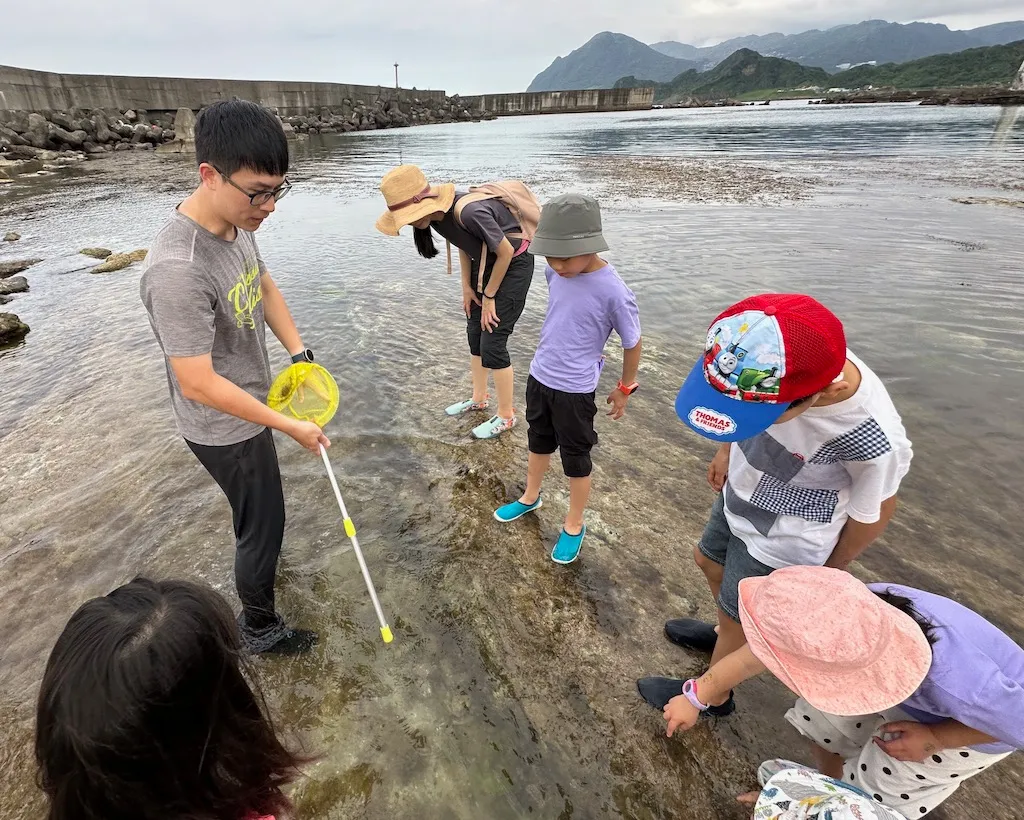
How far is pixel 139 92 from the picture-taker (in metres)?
38.1

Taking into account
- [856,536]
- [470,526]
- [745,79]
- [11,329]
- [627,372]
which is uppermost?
[745,79]

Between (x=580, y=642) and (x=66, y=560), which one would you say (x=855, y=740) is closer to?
(x=580, y=642)

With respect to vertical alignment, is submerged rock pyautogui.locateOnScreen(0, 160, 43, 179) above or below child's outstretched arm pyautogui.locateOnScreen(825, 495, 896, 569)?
above

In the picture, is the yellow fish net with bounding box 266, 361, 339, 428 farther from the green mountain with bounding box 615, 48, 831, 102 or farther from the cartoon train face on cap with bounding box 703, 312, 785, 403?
the green mountain with bounding box 615, 48, 831, 102

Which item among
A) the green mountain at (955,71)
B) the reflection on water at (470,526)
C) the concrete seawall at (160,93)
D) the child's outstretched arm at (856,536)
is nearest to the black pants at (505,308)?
the reflection on water at (470,526)

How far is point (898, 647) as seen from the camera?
147 cm

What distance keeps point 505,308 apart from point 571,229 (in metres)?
1.61

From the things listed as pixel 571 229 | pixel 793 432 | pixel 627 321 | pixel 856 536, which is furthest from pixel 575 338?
pixel 856 536

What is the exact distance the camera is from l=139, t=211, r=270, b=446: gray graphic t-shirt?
1731 millimetres

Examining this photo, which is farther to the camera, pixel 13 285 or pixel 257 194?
pixel 13 285

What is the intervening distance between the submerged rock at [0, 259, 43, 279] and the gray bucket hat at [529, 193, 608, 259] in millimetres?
10600

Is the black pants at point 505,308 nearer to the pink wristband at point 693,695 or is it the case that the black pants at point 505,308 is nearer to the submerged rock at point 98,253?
the pink wristband at point 693,695

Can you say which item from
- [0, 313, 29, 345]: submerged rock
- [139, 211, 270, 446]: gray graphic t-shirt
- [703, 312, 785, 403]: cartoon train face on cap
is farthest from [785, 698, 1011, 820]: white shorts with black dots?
[0, 313, 29, 345]: submerged rock

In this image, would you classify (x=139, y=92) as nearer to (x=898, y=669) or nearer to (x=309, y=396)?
(x=309, y=396)
